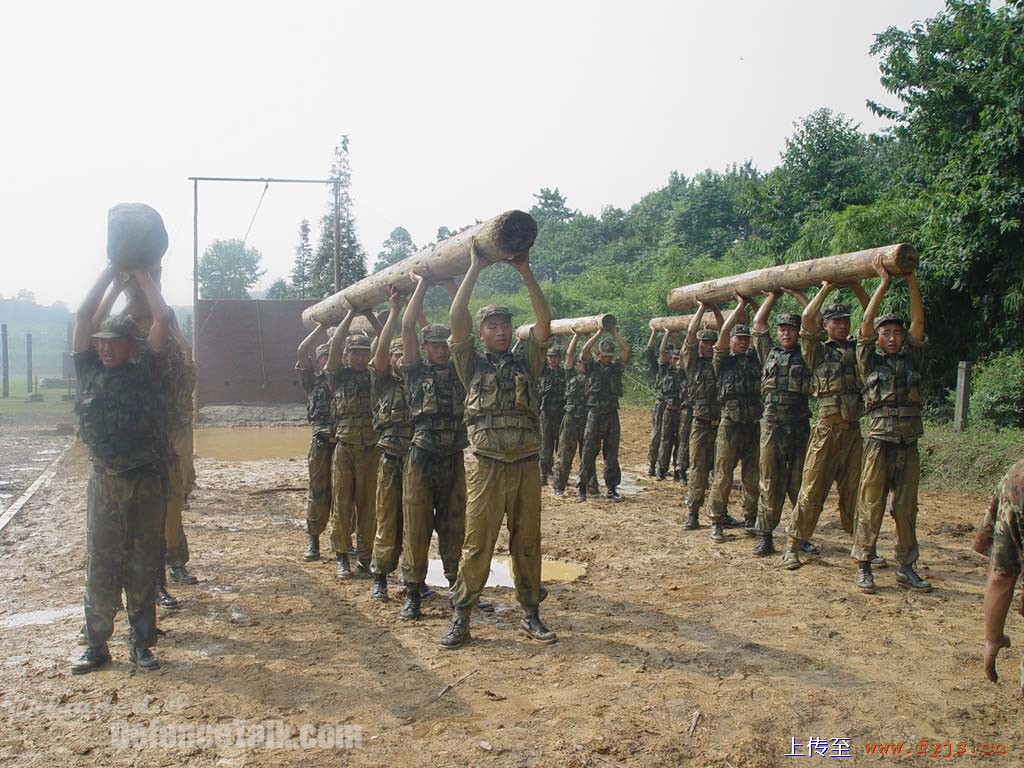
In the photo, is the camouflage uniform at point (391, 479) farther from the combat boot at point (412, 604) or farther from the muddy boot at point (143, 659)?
the muddy boot at point (143, 659)

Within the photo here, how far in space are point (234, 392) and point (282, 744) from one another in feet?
70.6

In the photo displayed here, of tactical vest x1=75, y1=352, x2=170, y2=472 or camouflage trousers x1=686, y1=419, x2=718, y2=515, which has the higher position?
tactical vest x1=75, y1=352, x2=170, y2=472

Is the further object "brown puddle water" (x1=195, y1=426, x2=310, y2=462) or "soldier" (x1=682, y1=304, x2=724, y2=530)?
"brown puddle water" (x1=195, y1=426, x2=310, y2=462)

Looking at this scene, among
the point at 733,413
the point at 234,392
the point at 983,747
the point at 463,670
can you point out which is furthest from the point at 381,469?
the point at 234,392

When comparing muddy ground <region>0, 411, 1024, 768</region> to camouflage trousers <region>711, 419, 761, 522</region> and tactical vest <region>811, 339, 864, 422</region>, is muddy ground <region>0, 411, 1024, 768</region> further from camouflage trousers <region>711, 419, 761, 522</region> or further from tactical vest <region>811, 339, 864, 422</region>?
tactical vest <region>811, 339, 864, 422</region>

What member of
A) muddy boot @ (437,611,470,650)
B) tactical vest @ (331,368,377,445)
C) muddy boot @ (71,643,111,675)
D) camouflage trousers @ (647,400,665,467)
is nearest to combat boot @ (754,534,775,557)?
muddy boot @ (437,611,470,650)

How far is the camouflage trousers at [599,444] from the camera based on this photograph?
10656mm

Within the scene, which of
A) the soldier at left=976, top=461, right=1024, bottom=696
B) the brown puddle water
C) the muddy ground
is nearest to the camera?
the soldier at left=976, top=461, right=1024, bottom=696

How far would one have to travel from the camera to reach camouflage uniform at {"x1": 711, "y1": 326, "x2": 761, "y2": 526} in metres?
8.08

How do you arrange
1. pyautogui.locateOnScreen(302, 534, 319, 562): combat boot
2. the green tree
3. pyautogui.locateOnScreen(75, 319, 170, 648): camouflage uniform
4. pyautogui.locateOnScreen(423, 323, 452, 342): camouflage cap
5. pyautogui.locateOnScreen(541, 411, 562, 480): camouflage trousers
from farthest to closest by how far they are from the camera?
the green tree, pyautogui.locateOnScreen(541, 411, 562, 480): camouflage trousers, pyautogui.locateOnScreen(302, 534, 319, 562): combat boot, pyautogui.locateOnScreen(423, 323, 452, 342): camouflage cap, pyautogui.locateOnScreen(75, 319, 170, 648): camouflage uniform

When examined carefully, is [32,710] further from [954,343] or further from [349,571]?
[954,343]

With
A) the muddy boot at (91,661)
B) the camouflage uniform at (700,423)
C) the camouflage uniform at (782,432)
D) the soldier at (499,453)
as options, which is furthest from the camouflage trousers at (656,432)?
the muddy boot at (91,661)

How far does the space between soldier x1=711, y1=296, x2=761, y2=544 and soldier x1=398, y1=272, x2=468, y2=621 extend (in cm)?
322

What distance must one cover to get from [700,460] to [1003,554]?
570 cm
